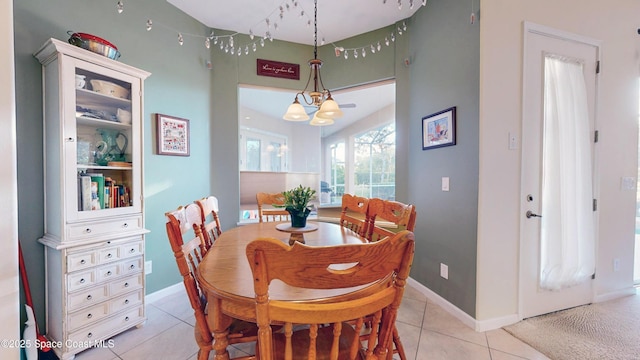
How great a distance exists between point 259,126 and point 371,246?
4007 mm

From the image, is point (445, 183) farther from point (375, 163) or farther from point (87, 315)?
point (87, 315)

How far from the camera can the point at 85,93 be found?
6.13 ft

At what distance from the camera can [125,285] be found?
1.97 meters

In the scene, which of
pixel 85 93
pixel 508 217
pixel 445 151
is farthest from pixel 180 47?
pixel 508 217

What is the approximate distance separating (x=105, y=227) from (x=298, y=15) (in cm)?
267

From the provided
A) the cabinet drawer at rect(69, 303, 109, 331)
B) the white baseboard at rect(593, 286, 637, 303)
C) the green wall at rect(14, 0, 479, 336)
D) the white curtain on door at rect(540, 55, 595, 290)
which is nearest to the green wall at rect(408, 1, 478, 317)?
the green wall at rect(14, 0, 479, 336)

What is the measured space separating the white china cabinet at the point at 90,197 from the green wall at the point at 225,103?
0.40 ft

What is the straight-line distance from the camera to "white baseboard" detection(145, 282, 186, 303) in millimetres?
2451

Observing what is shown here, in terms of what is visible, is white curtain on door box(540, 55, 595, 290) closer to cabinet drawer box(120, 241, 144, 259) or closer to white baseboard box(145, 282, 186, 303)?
cabinet drawer box(120, 241, 144, 259)

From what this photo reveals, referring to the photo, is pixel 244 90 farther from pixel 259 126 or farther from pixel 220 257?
pixel 220 257

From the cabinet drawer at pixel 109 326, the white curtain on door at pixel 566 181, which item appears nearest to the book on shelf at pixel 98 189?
the cabinet drawer at pixel 109 326

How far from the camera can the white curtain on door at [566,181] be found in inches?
85.4

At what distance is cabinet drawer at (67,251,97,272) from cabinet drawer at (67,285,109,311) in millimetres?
175

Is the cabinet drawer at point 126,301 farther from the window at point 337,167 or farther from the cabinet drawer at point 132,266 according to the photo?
the window at point 337,167
